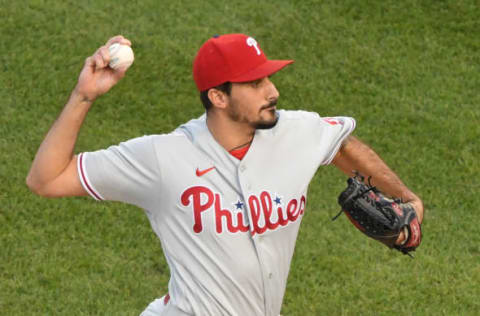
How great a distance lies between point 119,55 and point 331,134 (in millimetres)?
→ 1341

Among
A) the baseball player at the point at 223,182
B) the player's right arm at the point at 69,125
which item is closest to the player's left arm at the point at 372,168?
the baseball player at the point at 223,182

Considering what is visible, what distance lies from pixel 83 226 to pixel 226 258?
3.92 m

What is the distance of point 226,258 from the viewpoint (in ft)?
15.3

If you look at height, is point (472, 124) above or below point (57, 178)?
below

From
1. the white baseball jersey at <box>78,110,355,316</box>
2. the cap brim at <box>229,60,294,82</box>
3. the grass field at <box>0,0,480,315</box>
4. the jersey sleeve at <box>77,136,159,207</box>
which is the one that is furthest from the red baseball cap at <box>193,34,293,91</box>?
the grass field at <box>0,0,480,315</box>

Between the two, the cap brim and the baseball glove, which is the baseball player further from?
the baseball glove

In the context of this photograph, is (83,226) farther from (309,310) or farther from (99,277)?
(309,310)

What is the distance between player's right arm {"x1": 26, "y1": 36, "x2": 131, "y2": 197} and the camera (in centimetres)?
425

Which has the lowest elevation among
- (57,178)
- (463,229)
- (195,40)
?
(463,229)

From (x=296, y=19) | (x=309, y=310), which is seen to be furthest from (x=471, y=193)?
(x=296, y=19)

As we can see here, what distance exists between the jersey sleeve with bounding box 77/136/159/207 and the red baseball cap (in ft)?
1.46

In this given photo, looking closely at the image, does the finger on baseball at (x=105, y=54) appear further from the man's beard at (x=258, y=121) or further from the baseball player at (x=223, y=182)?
the man's beard at (x=258, y=121)

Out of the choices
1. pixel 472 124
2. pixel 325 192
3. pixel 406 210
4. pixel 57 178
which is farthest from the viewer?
pixel 472 124

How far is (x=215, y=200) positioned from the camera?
465cm
